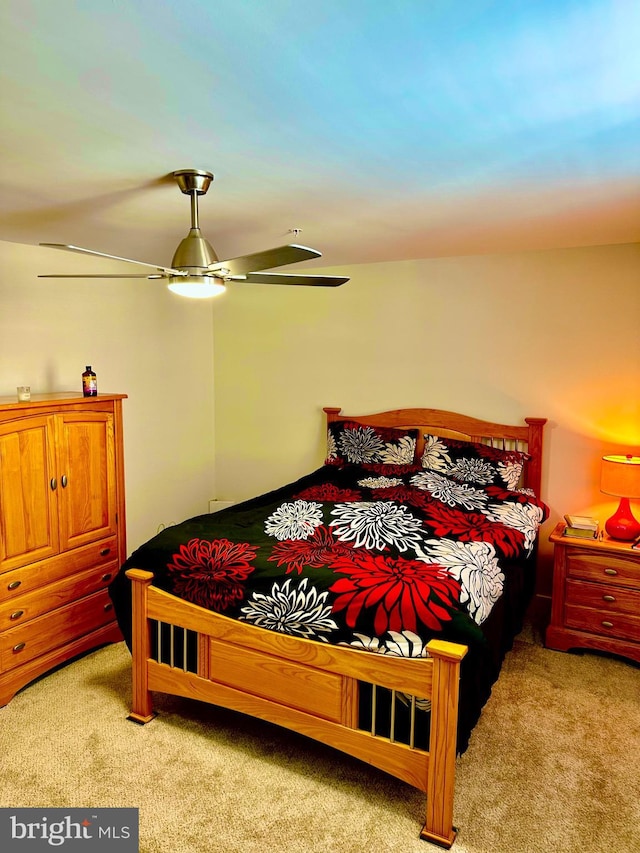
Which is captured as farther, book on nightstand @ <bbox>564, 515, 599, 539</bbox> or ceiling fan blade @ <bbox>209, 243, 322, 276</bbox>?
book on nightstand @ <bbox>564, 515, 599, 539</bbox>

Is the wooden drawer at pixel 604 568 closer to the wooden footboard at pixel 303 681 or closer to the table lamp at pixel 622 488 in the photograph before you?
the table lamp at pixel 622 488

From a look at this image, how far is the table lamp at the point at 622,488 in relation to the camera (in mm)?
3182

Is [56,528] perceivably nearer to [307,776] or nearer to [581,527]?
[307,776]

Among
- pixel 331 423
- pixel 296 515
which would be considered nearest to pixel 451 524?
pixel 296 515

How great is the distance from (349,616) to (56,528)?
175cm

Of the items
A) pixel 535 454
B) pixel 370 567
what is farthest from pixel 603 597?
pixel 370 567

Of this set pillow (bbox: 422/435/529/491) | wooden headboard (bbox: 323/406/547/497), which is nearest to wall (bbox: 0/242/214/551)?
wooden headboard (bbox: 323/406/547/497)

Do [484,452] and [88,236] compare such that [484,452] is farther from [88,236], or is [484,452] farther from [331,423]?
[88,236]

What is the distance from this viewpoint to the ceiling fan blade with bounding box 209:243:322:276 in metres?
1.96

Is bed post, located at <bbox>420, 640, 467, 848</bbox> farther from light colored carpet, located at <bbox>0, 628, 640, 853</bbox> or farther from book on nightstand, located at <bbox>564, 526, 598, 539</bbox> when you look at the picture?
book on nightstand, located at <bbox>564, 526, 598, 539</bbox>

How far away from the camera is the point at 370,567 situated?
235cm

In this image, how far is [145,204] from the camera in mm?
2584

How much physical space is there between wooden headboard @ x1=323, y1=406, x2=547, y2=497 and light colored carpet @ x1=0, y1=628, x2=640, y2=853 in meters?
1.42

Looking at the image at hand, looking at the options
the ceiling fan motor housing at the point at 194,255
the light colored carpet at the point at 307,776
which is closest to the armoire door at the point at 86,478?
the light colored carpet at the point at 307,776
